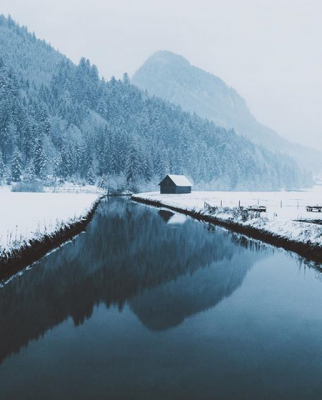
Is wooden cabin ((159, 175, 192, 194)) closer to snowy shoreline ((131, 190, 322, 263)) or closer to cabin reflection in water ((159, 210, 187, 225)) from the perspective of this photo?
cabin reflection in water ((159, 210, 187, 225))

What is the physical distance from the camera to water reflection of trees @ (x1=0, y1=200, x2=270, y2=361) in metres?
11.7

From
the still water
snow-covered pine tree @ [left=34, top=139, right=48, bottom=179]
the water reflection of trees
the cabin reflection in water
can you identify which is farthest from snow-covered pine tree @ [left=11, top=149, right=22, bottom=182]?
the still water

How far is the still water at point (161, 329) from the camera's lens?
25.2 feet

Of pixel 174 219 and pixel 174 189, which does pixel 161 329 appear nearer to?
pixel 174 219

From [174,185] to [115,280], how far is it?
81.7 metres

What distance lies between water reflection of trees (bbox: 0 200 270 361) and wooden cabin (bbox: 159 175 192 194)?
69.4 metres

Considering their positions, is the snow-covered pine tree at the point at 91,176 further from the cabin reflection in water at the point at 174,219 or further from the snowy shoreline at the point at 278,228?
the snowy shoreline at the point at 278,228

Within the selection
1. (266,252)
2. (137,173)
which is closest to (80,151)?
(137,173)

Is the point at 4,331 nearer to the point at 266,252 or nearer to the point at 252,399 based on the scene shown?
the point at 252,399

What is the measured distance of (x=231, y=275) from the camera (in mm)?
17516

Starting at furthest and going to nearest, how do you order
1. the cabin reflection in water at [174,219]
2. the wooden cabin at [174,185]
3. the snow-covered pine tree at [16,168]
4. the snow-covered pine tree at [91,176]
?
the snow-covered pine tree at [91,176] < the snow-covered pine tree at [16,168] < the wooden cabin at [174,185] < the cabin reflection in water at [174,219]

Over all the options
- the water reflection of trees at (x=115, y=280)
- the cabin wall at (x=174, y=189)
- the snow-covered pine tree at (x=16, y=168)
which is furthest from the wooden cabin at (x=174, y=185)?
the water reflection of trees at (x=115, y=280)

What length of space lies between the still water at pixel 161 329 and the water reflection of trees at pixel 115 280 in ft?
0.19

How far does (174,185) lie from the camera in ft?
319
